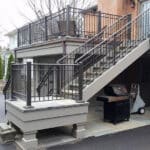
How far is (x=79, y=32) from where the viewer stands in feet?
32.5

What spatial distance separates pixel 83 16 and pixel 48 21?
1391 mm

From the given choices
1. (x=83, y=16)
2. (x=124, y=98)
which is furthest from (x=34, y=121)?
(x=83, y=16)

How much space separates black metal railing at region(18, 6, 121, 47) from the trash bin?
249cm

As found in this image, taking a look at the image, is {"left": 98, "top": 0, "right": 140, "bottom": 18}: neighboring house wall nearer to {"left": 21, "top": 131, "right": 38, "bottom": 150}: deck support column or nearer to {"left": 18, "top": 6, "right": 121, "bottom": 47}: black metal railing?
{"left": 18, "top": 6, "right": 121, "bottom": 47}: black metal railing

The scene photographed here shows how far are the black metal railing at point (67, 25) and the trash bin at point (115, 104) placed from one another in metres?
2.49

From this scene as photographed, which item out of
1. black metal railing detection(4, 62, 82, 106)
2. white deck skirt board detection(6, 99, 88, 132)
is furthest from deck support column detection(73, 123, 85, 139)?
black metal railing detection(4, 62, 82, 106)

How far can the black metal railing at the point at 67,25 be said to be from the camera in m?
9.32

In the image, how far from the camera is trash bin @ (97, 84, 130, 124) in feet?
25.4

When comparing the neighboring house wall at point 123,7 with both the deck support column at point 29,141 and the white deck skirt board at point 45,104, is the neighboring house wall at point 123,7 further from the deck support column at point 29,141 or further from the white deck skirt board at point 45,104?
the deck support column at point 29,141

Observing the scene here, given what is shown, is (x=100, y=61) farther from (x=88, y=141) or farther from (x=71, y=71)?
(x=88, y=141)

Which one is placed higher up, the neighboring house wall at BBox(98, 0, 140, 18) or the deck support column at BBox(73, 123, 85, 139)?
the neighboring house wall at BBox(98, 0, 140, 18)

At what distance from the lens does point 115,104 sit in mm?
7727

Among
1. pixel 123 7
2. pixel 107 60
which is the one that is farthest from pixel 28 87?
pixel 123 7

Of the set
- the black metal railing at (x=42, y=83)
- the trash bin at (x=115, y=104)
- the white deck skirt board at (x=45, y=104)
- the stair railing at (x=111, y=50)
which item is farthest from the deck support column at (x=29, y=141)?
the trash bin at (x=115, y=104)
